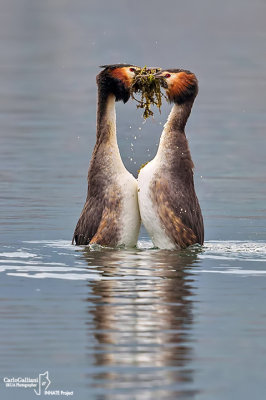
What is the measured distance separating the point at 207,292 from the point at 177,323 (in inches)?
53.7

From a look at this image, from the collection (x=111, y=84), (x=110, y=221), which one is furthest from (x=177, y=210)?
(x=111, y=84)

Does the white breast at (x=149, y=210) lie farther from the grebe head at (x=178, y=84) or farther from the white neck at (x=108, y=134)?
the grebe head at (x=178, y=84)

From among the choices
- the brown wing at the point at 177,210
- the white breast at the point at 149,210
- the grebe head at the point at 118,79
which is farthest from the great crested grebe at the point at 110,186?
the brown wing at the point at 177,210

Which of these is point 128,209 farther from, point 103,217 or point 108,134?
point 108,134

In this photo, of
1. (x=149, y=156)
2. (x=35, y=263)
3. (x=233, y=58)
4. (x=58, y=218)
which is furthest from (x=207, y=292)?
(x=233, y=58)

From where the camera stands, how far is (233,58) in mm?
46781

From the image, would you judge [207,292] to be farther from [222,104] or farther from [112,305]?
[222,104]

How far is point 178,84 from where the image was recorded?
15.9m

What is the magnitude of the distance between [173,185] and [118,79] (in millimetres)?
1163

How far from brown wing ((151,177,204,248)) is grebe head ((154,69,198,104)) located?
35.0 inches

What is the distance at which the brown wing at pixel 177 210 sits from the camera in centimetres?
1557

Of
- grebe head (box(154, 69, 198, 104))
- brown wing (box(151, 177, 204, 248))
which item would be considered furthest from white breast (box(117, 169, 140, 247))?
grebe head (box(154, 69, 198, 104))

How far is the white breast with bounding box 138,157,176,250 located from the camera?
1549 cm

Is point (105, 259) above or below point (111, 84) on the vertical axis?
below
